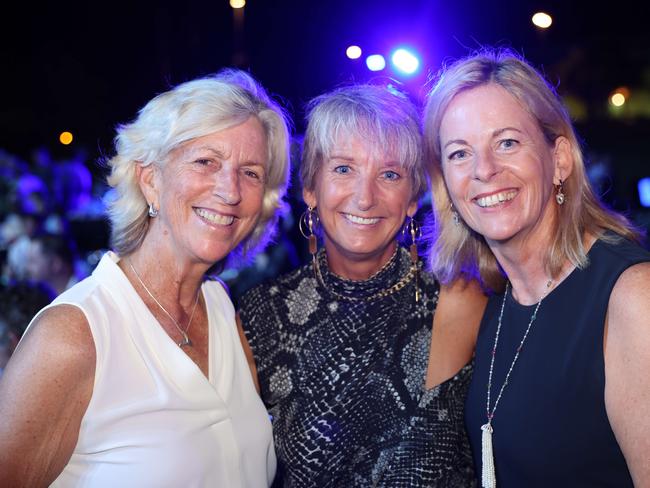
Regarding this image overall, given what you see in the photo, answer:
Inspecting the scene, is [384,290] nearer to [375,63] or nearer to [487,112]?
[487,112]

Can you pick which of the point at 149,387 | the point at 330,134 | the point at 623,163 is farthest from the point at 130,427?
the point at 623,163

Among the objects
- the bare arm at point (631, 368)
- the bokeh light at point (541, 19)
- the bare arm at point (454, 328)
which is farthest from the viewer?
the bokeh light at point (541, 19)

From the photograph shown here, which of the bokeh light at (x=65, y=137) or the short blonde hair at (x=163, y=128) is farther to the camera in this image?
the bokeh light at (x=65, y=137)

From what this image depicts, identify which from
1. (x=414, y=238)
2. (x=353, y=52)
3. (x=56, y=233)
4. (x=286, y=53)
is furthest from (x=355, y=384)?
(x=56, y=233)

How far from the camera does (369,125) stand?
98.3 inches

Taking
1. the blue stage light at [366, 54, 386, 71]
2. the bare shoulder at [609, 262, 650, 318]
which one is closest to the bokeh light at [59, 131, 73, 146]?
A: the blue stage light at [366, 54, 386, 71]

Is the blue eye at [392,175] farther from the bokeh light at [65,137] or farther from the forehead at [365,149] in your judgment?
the bokeh light at [65,137]

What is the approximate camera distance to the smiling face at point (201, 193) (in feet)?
6.94

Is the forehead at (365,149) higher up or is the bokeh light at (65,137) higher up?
the forehead at (365,149)

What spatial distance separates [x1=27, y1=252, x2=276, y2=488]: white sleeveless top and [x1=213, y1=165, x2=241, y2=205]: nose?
42 cm

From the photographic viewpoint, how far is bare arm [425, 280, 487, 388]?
7.87 ft

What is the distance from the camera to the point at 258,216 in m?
2.48

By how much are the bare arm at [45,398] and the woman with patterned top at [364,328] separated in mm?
866

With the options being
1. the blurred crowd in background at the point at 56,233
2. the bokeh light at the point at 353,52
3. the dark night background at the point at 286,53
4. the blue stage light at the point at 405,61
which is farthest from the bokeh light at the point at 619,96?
the blue stage light at the point at 405,61
